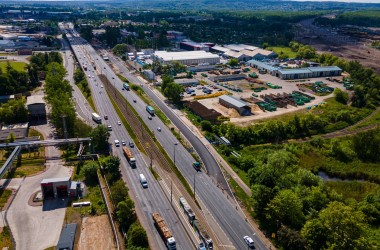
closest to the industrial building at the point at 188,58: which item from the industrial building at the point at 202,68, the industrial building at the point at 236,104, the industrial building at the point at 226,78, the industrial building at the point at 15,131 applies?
the industrial building at the point at 202,68

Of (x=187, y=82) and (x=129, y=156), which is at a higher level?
(x=187, y=82)

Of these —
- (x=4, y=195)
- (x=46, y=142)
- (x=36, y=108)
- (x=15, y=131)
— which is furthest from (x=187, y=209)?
(x=36, y=108)

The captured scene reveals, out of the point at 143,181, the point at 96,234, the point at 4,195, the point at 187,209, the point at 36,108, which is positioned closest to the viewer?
the point at 96,234

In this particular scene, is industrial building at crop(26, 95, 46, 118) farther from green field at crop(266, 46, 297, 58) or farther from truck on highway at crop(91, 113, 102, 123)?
green field at crop(266, 46, 297, 58)

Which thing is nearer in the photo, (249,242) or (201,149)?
(249,242)

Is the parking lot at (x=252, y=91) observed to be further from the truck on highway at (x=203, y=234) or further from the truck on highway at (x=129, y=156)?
the truck on highway at (x=203, y=234)

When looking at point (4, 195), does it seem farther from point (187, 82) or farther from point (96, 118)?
point (187, 82)
